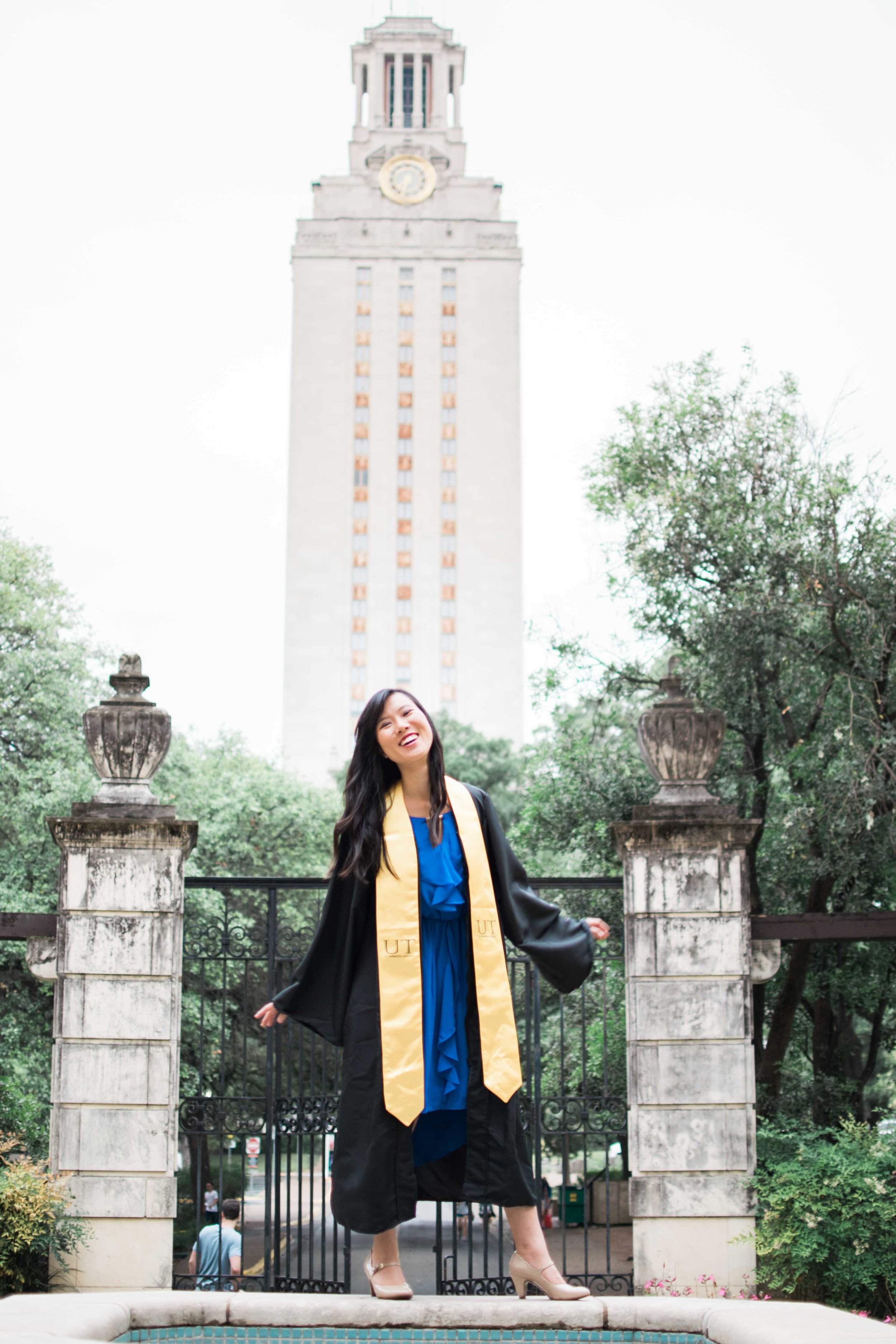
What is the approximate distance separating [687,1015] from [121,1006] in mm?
2987

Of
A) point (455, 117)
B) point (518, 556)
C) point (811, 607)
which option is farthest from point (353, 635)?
point (811, 607)

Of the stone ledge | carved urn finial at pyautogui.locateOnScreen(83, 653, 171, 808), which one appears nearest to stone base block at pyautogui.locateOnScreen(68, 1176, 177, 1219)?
the stone ledge

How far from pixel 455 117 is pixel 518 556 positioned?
33229mm

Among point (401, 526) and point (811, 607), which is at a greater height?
point (401, 526)

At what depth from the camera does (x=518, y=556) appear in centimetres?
6956

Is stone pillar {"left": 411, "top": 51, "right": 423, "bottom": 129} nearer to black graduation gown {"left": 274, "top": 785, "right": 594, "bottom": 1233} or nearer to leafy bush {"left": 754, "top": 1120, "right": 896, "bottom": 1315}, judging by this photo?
leafy bush {"left": 754, "top": 1120, "right": 896, "bottom": 1315}

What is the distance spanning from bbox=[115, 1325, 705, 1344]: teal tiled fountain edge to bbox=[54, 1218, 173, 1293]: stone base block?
176 centimetres

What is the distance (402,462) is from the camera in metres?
70.2

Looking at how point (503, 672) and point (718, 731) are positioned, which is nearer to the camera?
point (718, 731)

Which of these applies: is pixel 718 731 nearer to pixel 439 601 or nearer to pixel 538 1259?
pixel 538 1259

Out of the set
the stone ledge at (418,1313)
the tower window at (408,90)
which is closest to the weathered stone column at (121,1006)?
the stone ledge at (418,1313)

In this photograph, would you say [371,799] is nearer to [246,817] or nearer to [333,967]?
[333,967]

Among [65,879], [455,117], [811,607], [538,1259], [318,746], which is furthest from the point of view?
[455,117]

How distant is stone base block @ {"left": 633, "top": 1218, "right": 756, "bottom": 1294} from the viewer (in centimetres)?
630
